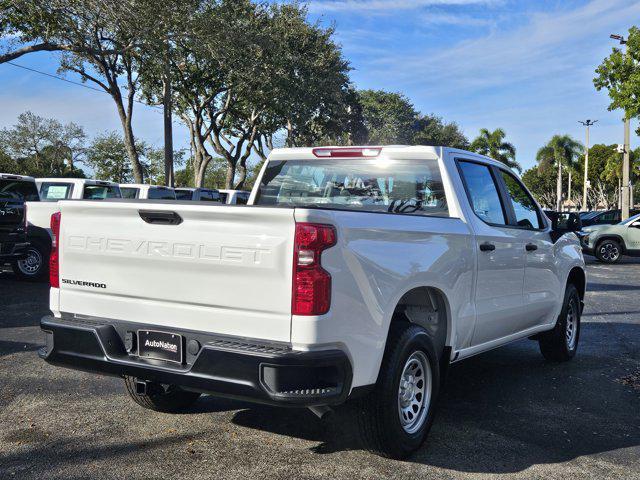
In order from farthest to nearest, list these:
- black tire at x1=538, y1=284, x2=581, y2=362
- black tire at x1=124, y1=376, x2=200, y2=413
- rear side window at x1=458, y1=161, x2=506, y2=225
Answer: black tire at x1=538, y1=284, x2=581, y2=362, rear side window at x1=458, y1=161, x2=506, y2=225, black tire at x1=124, y1=376, x2=200, y2=413

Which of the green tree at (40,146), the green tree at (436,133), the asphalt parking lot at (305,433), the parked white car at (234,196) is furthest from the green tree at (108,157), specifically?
the asphalt parking lot at (305,433)

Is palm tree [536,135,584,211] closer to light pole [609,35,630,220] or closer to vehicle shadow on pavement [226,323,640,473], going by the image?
light pole [609,35,630,220]

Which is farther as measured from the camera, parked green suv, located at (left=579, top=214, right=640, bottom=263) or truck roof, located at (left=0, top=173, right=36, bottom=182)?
parked green suv, located at (left=579, top=214, right=640, bottom=263)

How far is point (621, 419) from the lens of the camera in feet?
16.2

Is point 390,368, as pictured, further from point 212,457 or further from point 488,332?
point 488,332

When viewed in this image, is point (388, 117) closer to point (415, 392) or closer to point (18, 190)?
point (18, 190)

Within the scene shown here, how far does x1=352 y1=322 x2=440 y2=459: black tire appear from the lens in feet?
12.2

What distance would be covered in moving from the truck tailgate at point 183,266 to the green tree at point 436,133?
6253cm

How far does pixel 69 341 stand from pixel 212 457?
1100 mm

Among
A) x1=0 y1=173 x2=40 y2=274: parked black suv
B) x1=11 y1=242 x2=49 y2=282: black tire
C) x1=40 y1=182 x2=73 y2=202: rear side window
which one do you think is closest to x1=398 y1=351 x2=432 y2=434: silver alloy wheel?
x1=0 y1=173 x2=40 y2=274: parked black suv

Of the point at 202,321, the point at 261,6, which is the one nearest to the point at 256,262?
the point at 202,321

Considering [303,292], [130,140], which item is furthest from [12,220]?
[130,140]

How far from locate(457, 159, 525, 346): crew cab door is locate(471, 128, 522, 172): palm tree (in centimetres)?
6799

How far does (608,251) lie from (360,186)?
17.1m
